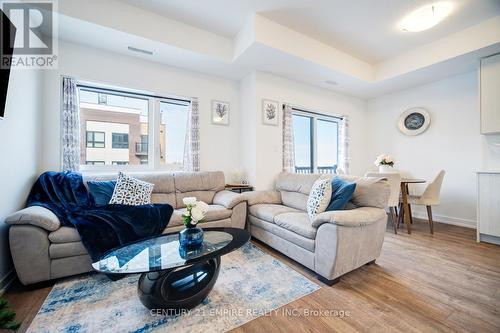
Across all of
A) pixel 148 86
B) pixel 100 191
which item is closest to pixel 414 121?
pixel 148 86

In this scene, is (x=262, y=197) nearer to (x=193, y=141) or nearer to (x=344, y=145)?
(x=193, y=141)

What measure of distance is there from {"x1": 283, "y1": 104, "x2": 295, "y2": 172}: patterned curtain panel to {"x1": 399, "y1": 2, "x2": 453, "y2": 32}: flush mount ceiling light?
1965 mm

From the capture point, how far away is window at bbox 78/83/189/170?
9.41 feet

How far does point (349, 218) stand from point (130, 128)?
125 inches

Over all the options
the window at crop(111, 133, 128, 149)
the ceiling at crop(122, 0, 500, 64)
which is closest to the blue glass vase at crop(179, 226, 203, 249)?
the window at crop(111, 133, 128, 149)

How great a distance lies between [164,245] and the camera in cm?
165

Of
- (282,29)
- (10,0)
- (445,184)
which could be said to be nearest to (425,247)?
(445,184)

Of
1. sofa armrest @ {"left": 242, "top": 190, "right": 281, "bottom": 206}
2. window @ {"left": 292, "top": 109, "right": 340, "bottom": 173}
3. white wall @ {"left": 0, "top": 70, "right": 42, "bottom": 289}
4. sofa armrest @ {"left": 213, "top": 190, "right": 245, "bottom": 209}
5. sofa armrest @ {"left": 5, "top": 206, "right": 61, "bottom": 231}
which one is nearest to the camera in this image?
sofa armrest @ {"left": 5, "top": 206, "right": 61, "bottom": 231}

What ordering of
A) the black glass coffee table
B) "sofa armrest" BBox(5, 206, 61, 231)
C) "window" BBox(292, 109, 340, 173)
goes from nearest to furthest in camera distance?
the black glass coffee table < "sofa armrest" BBox(5, 206, 61, 231) < "window" BBox(292, 109, 340, 173)

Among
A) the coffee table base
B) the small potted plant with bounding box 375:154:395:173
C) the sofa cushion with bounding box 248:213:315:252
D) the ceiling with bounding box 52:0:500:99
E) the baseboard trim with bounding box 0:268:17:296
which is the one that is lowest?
the baseboard trim with bounding box 0:268:17:296

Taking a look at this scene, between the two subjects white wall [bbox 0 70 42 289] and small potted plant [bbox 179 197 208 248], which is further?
white wall [bbox 0 70 42 289]

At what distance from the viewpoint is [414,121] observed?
4.21 meters

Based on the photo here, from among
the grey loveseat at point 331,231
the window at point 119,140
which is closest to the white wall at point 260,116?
the grey loveseat at point 331,231
